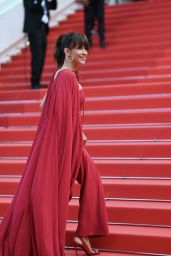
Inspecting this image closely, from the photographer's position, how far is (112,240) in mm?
3859

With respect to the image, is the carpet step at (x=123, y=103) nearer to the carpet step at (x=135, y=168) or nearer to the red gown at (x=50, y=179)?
the carpet step at (x=135, y=168)

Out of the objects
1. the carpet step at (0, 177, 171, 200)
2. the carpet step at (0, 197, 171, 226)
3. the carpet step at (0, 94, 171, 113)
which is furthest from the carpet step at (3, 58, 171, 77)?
the carpet step at (0, 197, 171, 226)

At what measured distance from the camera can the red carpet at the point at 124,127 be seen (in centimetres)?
398

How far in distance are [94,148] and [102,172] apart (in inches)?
15.4

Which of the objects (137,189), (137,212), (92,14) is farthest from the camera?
(92,14)

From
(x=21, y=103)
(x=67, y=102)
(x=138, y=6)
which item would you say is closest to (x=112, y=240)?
(x=67, y=102)

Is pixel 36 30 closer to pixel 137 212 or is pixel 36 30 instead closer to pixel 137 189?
pixel 137 189

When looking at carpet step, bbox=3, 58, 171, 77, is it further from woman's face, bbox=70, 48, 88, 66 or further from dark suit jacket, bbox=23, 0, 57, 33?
woman's face, bbox=70, 48, 88, 66

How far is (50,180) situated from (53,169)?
3.0 inches

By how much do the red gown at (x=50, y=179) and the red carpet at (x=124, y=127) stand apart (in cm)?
57

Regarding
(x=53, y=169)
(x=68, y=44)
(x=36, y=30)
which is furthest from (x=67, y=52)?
(x=36, y=30)

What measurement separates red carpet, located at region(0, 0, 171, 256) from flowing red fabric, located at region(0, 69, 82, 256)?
1.87 ft

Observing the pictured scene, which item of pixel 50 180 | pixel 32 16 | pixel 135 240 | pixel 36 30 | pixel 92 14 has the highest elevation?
pixel 50 180

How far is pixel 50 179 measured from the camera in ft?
11.0
